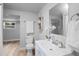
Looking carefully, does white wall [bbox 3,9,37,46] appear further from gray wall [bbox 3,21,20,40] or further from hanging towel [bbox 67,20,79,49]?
hanging towel [bbox 67,20,79,49]

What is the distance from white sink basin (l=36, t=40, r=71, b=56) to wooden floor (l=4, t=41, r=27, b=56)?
10.8 inches

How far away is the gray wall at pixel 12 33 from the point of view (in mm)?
1459

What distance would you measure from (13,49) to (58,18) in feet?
2.91

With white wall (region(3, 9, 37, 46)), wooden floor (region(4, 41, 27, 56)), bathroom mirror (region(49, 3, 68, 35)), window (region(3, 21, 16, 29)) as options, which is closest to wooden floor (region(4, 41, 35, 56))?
wooden floor (region(4, 41, 27, 56))

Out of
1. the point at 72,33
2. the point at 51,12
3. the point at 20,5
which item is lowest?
the point at 72,33

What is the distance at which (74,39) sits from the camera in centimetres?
139

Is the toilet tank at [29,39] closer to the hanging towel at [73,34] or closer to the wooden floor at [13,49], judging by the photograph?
the wooden floor at [13,49]

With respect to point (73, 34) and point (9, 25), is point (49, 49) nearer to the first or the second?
point (73, 34)

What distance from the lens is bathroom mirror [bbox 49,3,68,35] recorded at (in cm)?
143

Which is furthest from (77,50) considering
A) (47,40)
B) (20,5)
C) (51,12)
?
(20,5)

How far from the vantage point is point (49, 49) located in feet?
4.81

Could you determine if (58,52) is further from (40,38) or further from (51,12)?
(51,12)

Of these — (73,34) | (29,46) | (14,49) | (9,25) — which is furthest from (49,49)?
(9,25)

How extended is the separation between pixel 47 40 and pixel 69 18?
49 centimetres
